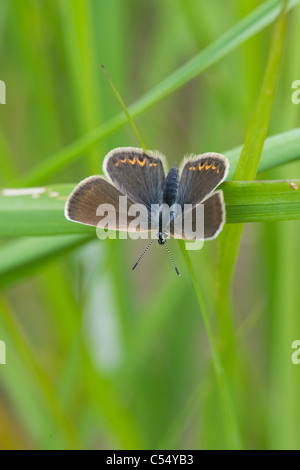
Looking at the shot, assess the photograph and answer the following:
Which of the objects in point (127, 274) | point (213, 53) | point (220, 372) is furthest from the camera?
point (127, 274)

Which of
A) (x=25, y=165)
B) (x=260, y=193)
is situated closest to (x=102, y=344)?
(x=25, y=165)

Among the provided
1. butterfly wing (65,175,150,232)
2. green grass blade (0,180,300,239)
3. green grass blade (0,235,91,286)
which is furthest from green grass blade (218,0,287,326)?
green grass blade (0,235,91,286)

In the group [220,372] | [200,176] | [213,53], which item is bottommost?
[220,372]

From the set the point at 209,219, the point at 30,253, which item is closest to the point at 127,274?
the point at 30,253

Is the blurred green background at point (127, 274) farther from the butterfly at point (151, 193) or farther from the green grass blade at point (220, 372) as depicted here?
the green grass blade at point (220, 372)

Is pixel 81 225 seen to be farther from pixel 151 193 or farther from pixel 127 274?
pixel 127 274

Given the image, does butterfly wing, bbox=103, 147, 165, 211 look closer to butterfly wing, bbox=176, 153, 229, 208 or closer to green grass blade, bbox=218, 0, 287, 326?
butterfly wing, bbox=176, 153, 229, 208
